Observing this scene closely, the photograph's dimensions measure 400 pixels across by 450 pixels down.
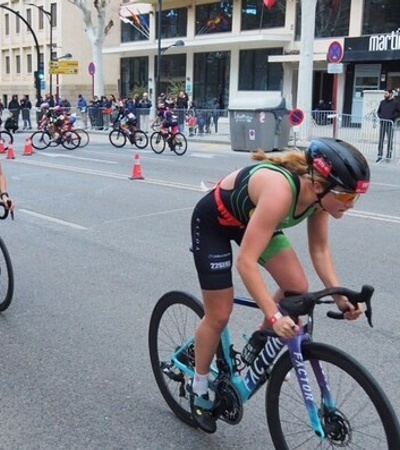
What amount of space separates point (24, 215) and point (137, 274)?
12.6 feet

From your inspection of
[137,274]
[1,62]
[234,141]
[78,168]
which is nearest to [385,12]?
[234,141]

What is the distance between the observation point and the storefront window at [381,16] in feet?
99.3

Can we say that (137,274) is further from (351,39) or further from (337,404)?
(351,39)

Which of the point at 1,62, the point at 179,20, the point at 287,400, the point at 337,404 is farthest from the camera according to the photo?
the point at 1,62

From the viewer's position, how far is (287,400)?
2916mm

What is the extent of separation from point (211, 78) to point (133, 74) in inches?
355

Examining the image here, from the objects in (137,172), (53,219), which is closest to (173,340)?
(53,219)

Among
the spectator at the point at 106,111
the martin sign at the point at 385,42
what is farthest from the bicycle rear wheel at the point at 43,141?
the martin sign at the point at 385,42

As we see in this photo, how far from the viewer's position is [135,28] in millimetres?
47125

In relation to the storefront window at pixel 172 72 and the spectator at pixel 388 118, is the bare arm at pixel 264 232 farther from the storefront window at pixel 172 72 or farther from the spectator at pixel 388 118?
the storefront window at pixel 172 72

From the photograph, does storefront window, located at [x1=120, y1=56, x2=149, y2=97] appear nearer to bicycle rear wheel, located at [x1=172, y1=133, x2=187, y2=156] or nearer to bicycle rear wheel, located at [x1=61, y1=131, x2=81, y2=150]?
bicycle rear wheel, located at [x1=61, y1=131, x2=81, y2=150]

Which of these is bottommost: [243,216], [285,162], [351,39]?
[243,216]

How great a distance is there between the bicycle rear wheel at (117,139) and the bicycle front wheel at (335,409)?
2005 centimetres

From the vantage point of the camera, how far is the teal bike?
2.54m
